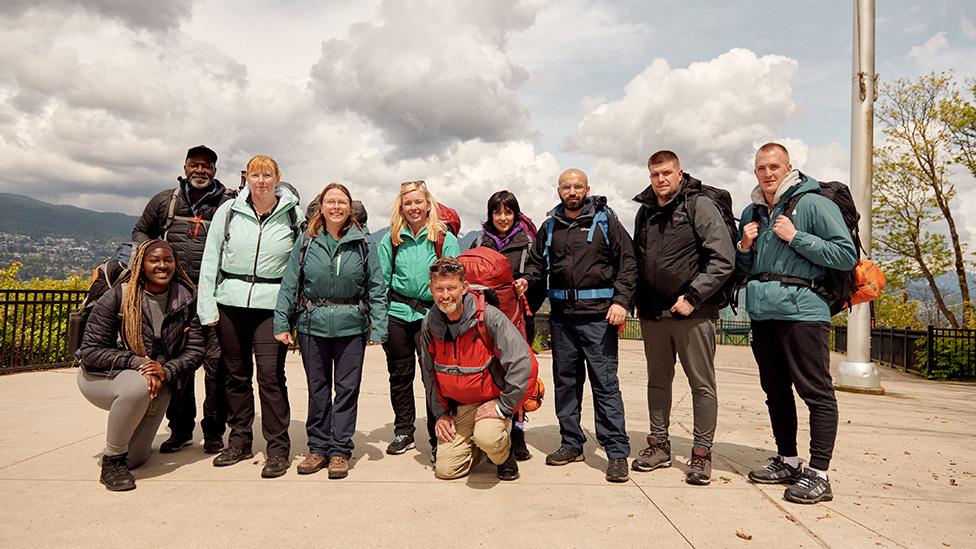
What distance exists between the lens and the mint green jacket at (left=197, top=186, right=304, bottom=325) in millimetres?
4055

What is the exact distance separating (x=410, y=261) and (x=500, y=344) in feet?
3.56

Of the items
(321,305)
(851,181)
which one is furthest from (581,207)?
(851,181)

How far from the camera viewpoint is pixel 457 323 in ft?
12.8

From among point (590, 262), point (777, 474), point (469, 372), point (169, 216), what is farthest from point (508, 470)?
point (169, 216)

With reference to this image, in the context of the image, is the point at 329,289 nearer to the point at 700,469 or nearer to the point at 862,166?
the point at 700,469

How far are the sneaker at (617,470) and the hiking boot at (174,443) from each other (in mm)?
3352

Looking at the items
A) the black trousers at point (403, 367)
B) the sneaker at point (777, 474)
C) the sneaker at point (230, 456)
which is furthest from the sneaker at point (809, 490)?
the sneaker at point (230, 456)

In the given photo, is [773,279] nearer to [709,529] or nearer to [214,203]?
[709,529]

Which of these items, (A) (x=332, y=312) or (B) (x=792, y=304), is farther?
(A) (x=332, y=312)

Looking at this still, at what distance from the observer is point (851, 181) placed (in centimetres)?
948

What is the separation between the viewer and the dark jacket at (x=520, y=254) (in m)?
4.56

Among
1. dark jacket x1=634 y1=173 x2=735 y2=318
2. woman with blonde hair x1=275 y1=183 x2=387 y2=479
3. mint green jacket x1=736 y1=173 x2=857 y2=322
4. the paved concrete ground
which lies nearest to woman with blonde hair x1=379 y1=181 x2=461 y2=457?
woman with blonde hair x1=275 y1=183 x2=387 y2=479

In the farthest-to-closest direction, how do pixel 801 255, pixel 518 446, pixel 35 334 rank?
1. pixel 35 334
2. pixel 518 446
3. pixel 801 255

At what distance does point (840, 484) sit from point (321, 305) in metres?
3.84
